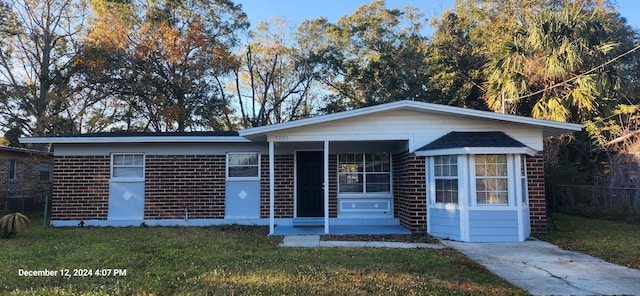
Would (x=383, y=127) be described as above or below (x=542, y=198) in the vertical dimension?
above

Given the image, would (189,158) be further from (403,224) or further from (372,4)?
(372,4)

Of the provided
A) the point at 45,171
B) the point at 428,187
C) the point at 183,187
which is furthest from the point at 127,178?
the point at 45,171

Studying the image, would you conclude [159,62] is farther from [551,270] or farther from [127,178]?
[551,270]

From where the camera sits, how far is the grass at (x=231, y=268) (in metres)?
4.64

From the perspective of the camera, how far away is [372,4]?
2448 centimetres

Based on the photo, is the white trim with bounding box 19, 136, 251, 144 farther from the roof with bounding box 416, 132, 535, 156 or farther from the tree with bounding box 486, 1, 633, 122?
the tree with bounding box 486, 1, 633, 122

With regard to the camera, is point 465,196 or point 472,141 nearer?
point 465,196

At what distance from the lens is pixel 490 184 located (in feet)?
27.1

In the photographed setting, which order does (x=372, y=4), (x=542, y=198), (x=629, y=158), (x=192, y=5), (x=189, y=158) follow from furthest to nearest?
(x=372, y=4)
(x=192, y=5)
(x=629, y=158)
(x=189, y=158)
(x=542, y=198)

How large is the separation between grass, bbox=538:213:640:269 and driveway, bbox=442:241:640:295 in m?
0.37

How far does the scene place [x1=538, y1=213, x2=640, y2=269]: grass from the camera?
6.71 metres

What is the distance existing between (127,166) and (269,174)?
3.85 m

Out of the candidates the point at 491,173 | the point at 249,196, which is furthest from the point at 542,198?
the point at 249,196

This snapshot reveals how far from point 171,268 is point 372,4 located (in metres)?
22.1
